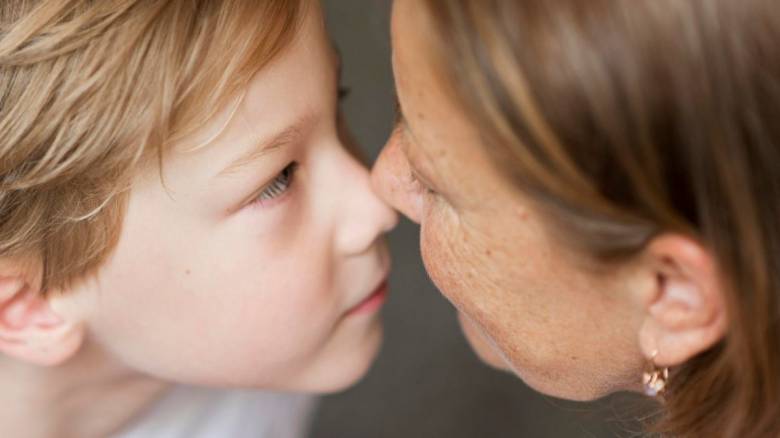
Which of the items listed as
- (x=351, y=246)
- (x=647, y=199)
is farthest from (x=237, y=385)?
(x=647, y=199)

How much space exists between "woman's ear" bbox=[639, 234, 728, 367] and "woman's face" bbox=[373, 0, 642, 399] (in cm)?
2

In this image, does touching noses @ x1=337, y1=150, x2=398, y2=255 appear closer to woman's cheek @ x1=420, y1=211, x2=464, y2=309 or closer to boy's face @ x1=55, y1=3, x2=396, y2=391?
boy's face @ x1=55, y1=3, x2=396, y2=391

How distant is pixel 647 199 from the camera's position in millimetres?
874

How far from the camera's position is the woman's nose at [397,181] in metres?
1.21

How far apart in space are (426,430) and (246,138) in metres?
1.20

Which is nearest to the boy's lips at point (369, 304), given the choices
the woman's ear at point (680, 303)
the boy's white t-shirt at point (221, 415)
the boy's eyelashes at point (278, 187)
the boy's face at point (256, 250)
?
the boy's face at point (256, 250)

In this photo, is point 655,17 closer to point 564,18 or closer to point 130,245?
point 564,18

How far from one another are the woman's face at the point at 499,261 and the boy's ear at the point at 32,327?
1.37 feet

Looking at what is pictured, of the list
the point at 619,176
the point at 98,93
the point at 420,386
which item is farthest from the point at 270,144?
the point at 420,386

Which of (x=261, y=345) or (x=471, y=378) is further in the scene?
(x=471, y=378)

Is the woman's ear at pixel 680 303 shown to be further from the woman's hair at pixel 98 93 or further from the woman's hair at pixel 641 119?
the woman's hair at pixel 98 93

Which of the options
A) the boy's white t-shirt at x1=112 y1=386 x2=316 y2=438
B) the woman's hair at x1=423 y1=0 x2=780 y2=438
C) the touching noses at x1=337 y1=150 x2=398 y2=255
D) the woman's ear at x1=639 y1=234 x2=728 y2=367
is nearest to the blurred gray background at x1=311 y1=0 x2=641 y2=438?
the boy's white t-shirt at x1=112 y1=386 x2=316 y2=438

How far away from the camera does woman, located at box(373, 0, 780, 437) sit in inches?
32.8

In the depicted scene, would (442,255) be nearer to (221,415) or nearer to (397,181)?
(397,181)
